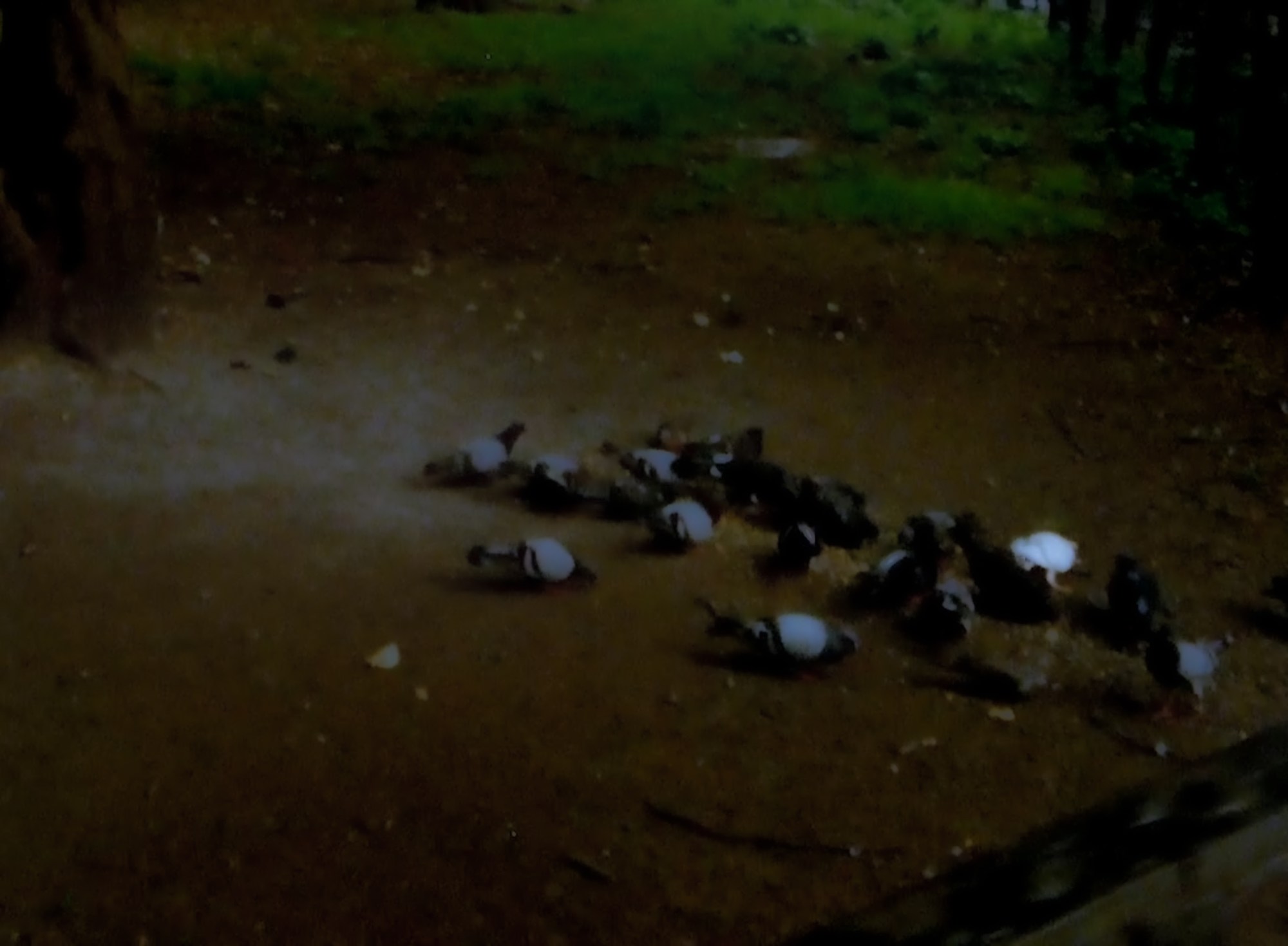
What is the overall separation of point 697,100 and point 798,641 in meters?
7.24

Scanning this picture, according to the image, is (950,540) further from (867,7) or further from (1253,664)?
(867,7)

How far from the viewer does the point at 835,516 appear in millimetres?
3943

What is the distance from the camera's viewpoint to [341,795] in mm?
2791

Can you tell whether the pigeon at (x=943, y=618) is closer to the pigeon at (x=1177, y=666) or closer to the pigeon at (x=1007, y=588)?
the pigeon at (x=1007, y=588)

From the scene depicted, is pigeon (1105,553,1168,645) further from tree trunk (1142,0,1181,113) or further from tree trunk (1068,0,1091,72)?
tree trunk (1068,0,1091,72)

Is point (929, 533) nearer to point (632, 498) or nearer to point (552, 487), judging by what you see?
point (632, 498)

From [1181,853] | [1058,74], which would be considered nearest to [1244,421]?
[1181,853]

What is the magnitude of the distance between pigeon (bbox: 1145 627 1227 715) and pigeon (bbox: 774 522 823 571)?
98 cm

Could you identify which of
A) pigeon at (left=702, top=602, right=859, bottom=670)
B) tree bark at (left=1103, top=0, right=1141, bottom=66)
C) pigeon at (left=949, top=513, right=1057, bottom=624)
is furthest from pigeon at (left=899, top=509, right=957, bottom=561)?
tree bark at (left=1103, top=0, right=1141, bottom=66)

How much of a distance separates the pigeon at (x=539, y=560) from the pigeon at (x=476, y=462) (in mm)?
639

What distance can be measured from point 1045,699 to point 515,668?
4.50ft

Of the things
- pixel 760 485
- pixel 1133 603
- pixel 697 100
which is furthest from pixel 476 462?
pixel 697 100

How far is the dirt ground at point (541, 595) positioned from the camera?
2617 mm

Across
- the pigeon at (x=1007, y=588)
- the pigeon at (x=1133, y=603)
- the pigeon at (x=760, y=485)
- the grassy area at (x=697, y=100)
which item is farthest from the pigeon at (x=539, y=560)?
the grassy area at (x=697, y=100)
